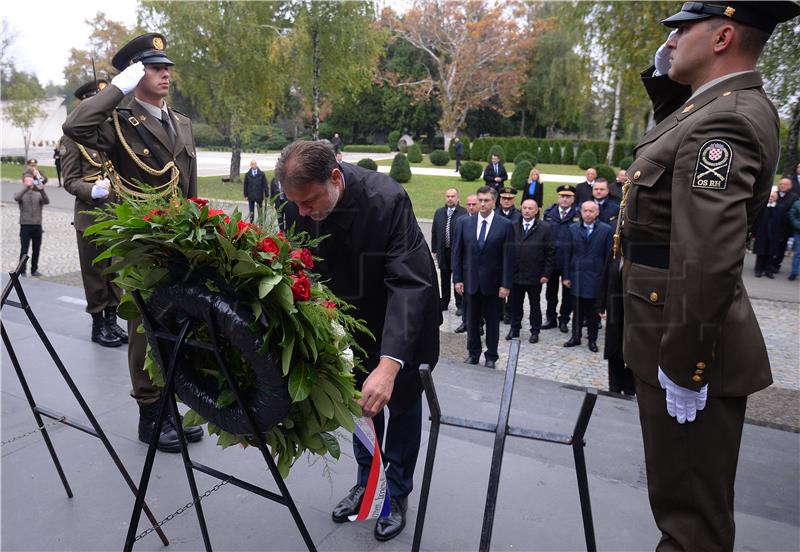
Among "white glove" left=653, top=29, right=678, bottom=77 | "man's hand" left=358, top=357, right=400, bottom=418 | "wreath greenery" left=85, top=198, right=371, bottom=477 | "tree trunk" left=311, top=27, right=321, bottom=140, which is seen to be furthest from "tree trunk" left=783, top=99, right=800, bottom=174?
"tree trunk" left=311, top=27, right=321, bottom=140

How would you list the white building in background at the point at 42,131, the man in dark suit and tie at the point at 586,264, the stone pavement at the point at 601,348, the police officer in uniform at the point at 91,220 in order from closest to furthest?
the police officer in uniform at the point at 91,220 < the stone pavement at the point at 601,348 < the man in dark suit and tie at the point at 586,264 < the white building in background at the point at 42,131

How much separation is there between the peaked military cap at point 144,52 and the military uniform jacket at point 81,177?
1.34 metres

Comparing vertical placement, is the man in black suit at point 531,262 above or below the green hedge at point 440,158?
below

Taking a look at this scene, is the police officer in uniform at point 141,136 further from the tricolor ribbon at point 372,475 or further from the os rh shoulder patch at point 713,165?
the os rh shoulder patch at point 713,165

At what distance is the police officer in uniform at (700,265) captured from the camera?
1928mm

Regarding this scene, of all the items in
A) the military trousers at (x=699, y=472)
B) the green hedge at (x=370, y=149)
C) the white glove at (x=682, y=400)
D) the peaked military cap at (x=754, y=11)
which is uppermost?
the green hedge at (x=370, y=149)

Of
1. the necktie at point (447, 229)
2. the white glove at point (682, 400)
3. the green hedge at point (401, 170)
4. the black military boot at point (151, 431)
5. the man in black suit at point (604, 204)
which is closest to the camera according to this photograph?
the white glove at point (682, 400)

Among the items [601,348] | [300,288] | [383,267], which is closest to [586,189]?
[601,348]

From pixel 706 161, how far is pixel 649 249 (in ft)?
1.26

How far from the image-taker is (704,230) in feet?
6.27

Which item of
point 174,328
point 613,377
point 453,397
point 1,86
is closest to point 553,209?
point 613,377

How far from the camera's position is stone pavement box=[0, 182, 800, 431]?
545 centimetres

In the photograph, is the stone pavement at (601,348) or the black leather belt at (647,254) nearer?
the black leather belt at (647,254)

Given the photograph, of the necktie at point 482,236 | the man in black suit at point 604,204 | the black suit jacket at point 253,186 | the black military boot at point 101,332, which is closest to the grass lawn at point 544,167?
the black suit jacket at point 253,186
